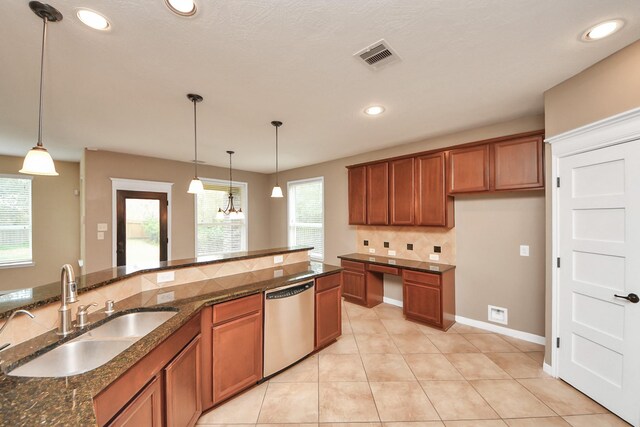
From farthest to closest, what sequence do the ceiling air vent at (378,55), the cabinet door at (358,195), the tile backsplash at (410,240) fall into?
the cabinet door at (358,195) → the tile backsplash at (410,240) → the ceiling air vent at (378,55)

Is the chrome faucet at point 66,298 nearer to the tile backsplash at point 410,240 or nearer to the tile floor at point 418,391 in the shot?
the tile floor at point 418,391

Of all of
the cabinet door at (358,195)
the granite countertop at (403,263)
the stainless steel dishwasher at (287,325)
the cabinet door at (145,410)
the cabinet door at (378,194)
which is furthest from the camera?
the cabinet door at (358,195)

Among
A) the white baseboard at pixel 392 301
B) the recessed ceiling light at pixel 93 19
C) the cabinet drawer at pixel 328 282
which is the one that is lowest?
the white baseboard at pixel 392 301

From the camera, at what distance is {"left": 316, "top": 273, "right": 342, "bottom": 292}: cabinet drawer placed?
281cm

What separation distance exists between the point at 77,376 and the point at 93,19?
1888 mm

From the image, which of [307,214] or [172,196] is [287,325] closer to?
[307,214]

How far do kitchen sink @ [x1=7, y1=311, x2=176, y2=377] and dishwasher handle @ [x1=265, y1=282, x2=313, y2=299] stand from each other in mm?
833

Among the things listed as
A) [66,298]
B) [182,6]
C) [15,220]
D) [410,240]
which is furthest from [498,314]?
[15,220]

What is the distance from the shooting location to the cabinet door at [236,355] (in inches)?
78.8

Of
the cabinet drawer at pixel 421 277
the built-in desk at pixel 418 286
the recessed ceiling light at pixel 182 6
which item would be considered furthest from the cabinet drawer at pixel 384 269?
the recessed ceiling light at pixel 182 6

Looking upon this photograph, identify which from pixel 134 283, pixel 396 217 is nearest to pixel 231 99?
pixel 134 283

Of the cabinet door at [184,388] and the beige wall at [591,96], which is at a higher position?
the beige wall at [591,96]

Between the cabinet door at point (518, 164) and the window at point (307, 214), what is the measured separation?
10.5 feet

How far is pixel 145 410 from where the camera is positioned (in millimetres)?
1256
